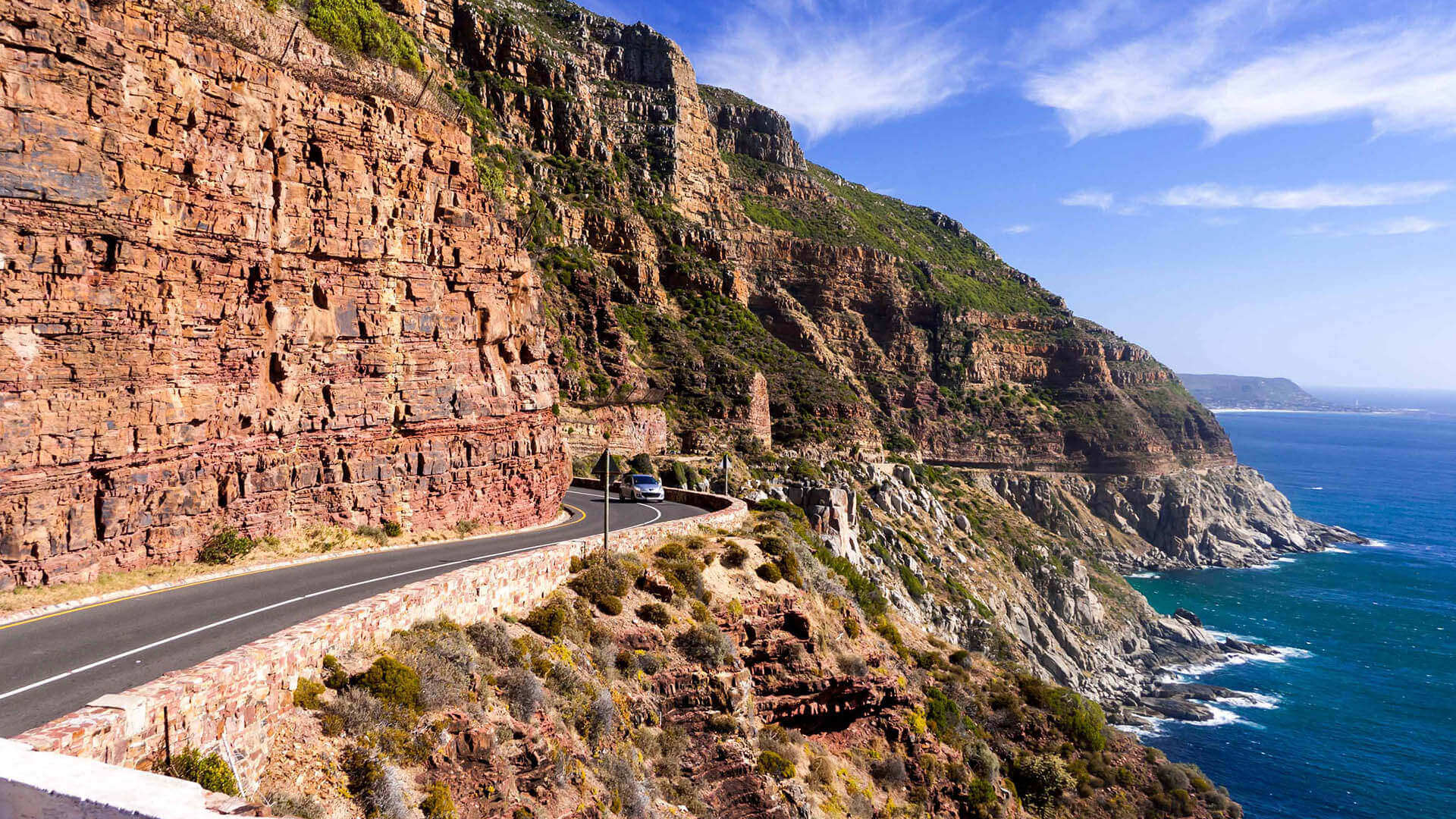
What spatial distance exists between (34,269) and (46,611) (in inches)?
202

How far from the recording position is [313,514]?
17.3m

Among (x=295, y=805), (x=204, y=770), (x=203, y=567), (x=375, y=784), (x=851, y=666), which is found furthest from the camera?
(x=851, y=666)

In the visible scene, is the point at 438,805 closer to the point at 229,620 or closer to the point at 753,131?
the point at 229,620

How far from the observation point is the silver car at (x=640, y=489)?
110 feet

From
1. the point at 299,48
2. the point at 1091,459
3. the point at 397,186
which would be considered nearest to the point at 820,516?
the point at 397,186

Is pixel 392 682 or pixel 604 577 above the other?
pixel 392 682

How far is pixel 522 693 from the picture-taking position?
1342cm

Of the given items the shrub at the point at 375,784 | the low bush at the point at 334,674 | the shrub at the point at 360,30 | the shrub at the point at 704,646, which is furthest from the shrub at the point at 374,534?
the shrub at the point at 360,30

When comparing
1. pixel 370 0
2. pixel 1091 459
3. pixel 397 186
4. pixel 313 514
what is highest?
pixel 370 0

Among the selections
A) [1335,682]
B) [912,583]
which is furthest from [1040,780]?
[1335,682]

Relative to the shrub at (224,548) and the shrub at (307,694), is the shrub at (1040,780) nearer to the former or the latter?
the shrub at (307,694)

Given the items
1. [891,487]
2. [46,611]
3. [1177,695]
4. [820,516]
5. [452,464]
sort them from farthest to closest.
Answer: [891,487]
[1177,695]
[820,516]
[452,464]
[46,611]

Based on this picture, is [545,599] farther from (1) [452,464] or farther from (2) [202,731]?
(2) [202,731]

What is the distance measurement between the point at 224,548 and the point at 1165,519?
117993mm
